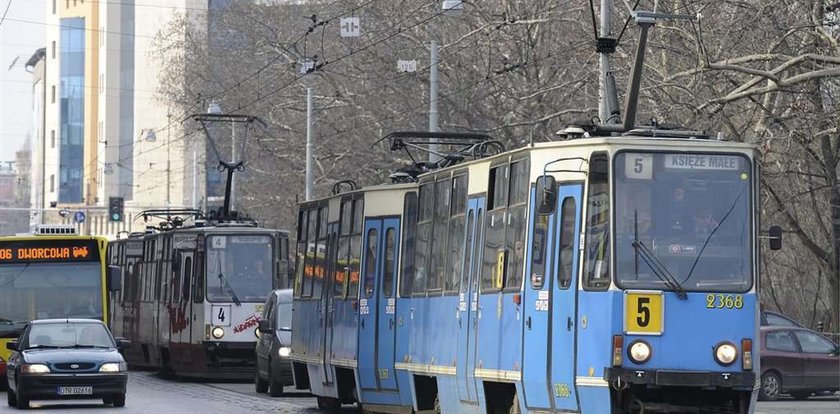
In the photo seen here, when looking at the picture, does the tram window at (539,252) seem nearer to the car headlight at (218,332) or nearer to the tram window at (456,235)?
the tram window at (456,235)

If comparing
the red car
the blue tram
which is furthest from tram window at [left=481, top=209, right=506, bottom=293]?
the red car

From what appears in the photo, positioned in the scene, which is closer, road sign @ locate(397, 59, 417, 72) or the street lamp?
the street lamp

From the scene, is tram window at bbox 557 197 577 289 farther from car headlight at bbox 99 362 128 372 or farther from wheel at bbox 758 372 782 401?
wheel at bbox 758 372 782 401

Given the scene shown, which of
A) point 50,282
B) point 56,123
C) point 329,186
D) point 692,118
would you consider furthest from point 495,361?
point 56,123

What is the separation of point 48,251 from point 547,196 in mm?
16551

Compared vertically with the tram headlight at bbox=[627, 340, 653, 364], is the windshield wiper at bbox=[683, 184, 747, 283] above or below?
above

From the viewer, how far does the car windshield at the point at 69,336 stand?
26.6 meters

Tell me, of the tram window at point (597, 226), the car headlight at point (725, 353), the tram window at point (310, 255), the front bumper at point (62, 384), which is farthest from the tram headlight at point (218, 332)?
the car headlight at point (725, 353)

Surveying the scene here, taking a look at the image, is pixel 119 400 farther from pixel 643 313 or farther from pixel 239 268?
pixel 643 313

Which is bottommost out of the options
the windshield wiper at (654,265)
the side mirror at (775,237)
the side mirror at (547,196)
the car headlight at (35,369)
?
the car headlight at (35,369)

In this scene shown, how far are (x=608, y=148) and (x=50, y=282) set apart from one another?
16.6 metres

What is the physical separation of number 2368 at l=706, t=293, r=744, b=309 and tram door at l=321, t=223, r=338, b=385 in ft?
32.0

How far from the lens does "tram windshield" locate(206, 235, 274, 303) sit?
113 ft

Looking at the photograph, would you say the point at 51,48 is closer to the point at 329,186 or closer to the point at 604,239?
the point at 329,186
